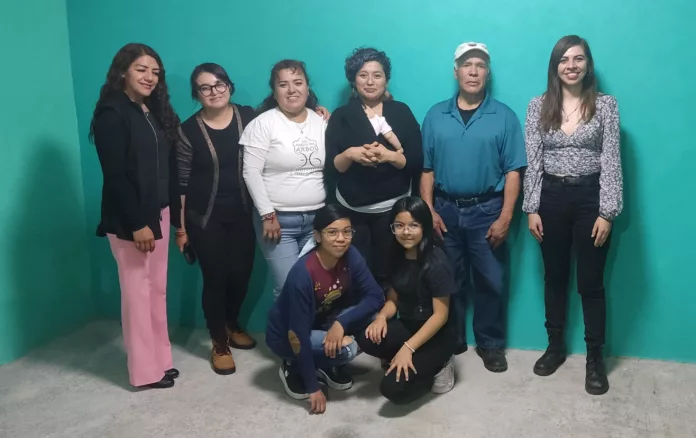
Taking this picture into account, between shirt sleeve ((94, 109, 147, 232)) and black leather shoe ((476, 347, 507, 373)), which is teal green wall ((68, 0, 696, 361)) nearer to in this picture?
black leather shoe ((476, 347, 507, 373))

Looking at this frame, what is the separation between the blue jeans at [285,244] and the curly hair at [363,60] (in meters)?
0.62

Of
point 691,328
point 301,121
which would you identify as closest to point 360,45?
point 301,121

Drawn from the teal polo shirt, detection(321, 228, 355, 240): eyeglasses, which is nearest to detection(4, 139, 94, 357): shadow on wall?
detection(321, 228, 355, 240): eyeglasses

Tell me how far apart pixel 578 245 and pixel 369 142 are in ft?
3.12

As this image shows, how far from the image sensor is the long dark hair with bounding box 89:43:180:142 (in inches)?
92.9

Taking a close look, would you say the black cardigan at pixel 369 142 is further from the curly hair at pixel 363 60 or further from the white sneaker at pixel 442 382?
the white sneaker at pixel 442 382

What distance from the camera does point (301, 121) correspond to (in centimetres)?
263

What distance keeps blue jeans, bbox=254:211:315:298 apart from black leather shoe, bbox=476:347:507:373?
964mm

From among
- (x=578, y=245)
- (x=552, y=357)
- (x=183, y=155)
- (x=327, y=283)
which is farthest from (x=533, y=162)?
(x=183, y=155)

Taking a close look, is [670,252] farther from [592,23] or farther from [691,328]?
[592,23]

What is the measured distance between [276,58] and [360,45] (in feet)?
1.37

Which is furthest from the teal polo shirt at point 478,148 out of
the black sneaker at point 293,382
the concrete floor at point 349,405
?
the black sneaker at point 293,382

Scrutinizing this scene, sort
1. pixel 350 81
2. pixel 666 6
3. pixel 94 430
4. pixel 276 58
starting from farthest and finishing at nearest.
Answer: pixel 276 58
pixel 350 81
pixel 666 6
pixel 94 430

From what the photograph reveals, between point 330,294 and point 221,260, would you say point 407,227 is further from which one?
point 221,260
